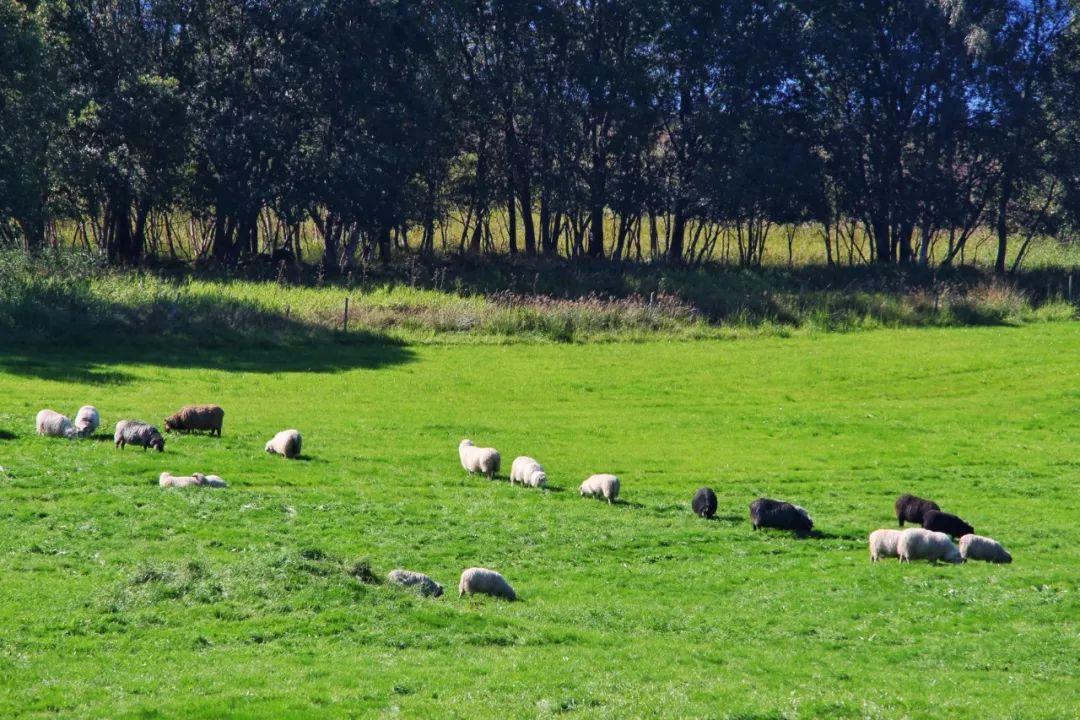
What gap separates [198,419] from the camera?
106ft

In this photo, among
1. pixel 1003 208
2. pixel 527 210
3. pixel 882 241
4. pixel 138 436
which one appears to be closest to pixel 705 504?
pixel 138 436

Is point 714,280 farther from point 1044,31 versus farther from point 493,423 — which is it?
point 493,423

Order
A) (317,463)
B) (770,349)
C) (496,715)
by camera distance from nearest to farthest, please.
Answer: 1. (496,715)
2. (317,463)
3. (770,349)

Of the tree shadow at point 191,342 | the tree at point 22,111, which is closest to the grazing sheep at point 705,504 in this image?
the tree shadow at point 191,342

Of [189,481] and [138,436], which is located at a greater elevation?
[138,436]

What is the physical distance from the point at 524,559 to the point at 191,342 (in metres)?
31.9

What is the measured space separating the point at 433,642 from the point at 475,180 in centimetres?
6972

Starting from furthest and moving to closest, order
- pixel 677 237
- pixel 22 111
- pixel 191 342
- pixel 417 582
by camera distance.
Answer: pixel 677 237
pixel 22 111
pixel 191 342
pixel 417 582

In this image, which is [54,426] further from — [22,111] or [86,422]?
[22,111]

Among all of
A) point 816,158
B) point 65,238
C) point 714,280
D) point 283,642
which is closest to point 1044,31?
point 816,158

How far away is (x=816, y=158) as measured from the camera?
81188 mm

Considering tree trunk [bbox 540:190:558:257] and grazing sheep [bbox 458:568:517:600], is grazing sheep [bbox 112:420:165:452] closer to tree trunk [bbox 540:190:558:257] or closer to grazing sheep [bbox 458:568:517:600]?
grazing sheep [bbox 458:568:517:600]

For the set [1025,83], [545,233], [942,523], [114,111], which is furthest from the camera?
[545,233]

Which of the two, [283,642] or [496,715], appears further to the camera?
[283,642]
